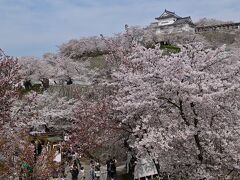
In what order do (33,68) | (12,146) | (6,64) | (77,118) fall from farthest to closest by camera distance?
1. (33,68)
2. (77,118)
3. (6,64)
4. (12,146)

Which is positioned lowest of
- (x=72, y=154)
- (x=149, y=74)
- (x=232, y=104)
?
(x=72, y=154)

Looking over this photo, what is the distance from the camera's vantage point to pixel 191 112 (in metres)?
11.8

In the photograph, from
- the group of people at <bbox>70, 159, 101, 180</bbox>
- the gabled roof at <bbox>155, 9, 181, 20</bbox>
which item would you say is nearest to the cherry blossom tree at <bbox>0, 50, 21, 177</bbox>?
the group of people at <bbox>70, 159, 101, 180</bbox>

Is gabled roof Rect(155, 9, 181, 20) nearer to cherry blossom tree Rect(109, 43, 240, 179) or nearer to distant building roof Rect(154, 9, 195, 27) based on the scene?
distant building roof Rect(154, 9, 195, 27)

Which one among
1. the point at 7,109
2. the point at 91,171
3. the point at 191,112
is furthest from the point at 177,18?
the point at 191,112

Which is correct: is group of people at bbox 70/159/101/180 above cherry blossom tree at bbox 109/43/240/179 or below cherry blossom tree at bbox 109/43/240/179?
below

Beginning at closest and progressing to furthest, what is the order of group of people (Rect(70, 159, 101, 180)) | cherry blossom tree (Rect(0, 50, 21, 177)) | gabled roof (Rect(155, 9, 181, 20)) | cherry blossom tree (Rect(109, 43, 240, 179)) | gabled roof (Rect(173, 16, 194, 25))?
cherry blossom tree (Rect(109, 43, 240, 179)) → cherry blossom tree (Rect(0, 50, 21, 177)) → group of people (Rect(70, 159, 101, 180)) → gabled roof (Rect(173, 16, 194, 25)) → gabled roof (Rect(155, 9, 181, 20))

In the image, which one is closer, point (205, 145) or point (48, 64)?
point (205, 145)

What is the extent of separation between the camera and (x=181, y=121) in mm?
11961

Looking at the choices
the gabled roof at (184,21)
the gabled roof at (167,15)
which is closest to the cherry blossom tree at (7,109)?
the gabled roof at (184,21)

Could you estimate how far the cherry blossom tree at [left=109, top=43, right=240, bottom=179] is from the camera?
11.3 m

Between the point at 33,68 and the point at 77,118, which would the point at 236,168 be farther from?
the point at 33,68

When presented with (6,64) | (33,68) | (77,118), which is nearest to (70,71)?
(33,68)

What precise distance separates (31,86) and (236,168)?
41.2 metres
